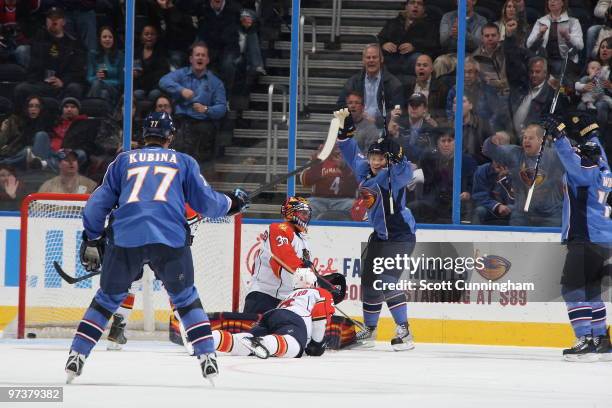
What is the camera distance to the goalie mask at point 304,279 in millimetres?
7402

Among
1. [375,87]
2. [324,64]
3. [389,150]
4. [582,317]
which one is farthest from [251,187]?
[582,317]

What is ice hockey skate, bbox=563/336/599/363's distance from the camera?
746 cm

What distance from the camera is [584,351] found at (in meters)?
7.48

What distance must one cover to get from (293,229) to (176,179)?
2192mm

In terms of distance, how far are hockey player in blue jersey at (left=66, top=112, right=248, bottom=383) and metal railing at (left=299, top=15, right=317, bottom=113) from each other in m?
3.76

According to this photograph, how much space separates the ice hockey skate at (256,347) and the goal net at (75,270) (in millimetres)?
1645

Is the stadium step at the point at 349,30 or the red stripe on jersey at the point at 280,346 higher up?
the stadium step at the point at 349,30

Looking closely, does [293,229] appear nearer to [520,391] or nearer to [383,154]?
[383,154]

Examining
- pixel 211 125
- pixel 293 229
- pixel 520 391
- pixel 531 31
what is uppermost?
pixel 531 31

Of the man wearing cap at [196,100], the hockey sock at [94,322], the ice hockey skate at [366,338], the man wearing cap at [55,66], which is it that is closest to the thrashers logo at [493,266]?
the ice hockey skate at [366,338]

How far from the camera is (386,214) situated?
27.3 ft

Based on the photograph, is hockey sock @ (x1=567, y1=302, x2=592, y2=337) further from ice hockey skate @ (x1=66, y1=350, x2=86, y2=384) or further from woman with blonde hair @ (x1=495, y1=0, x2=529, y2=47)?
ice hockey skate @ (x1=66, y1=350, x2=86, y2=384)

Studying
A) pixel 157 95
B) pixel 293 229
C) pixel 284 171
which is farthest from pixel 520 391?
pixel 157 95

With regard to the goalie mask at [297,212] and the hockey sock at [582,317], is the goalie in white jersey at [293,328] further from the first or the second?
the hockey sock at [582,317]
